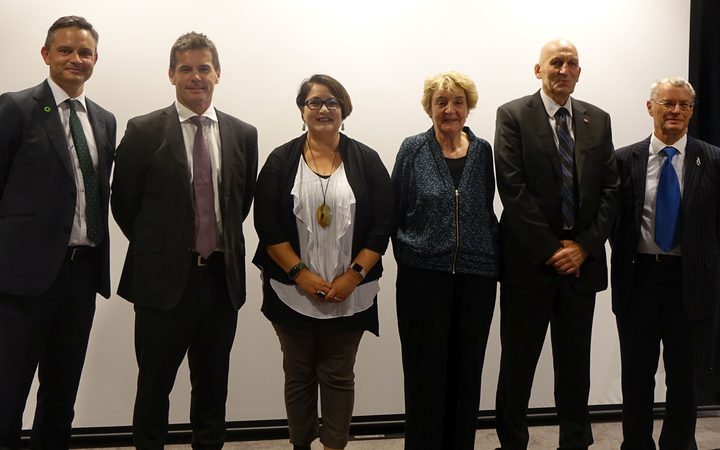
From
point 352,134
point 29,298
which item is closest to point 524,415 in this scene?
point 352,134

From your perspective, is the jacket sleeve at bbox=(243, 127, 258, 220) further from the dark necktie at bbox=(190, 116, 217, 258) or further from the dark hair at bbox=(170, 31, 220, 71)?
the dark hair at bbox=(170, 31, 220, 71)

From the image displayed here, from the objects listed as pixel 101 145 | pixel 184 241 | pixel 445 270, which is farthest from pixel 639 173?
pixel 101 145

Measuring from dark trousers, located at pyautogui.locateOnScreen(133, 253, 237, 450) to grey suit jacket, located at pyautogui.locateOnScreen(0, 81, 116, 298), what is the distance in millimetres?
406

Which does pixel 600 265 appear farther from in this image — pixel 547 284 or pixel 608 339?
pixel 608 339

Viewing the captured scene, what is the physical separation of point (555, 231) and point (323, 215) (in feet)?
3.30

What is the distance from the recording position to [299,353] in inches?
112

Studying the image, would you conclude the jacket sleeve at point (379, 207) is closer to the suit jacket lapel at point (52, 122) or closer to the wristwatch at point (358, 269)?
the wristwatch at point (358, 269)

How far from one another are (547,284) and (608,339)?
1425 mm

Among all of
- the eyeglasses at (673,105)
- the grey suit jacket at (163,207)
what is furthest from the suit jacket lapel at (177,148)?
the eyeglasses at (673,105)

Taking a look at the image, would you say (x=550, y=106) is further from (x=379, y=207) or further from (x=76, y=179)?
(x=76, y=179)

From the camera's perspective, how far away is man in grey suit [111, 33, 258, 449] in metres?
2.69

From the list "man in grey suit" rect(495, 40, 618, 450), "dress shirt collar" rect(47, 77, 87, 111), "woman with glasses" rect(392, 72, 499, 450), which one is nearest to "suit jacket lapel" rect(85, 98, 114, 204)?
"dress shirt collar" rect(47, 77, 87, 111)

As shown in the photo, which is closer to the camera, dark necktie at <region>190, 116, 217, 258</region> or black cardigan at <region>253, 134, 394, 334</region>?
dark necktie at <region>190, 116, 217, 258</region>

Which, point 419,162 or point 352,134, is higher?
point 352,134
